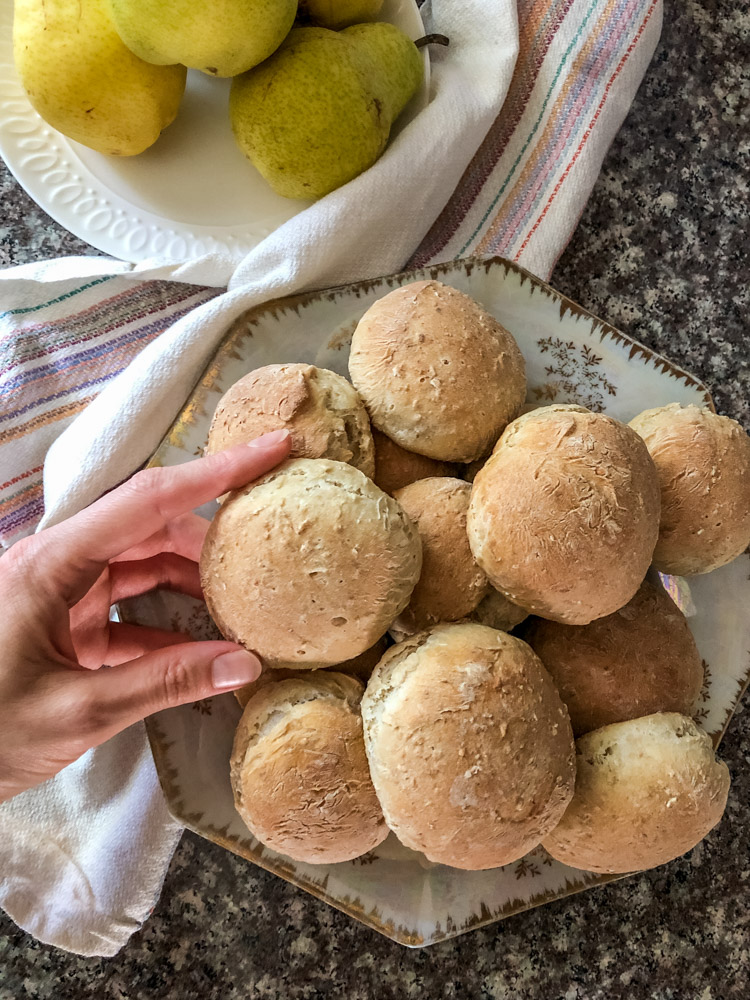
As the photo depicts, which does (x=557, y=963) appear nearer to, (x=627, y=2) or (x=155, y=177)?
(x=155, y=177)

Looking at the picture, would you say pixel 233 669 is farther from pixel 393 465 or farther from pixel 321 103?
pixel 321 103

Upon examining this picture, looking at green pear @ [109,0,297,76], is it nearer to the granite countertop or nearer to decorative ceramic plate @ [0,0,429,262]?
decorative ceramic plate @ [0,0,429,262]

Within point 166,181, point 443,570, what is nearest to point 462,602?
point 443,570

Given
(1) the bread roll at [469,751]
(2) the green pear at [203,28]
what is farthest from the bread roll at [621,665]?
(2) the green pear at [203,28]

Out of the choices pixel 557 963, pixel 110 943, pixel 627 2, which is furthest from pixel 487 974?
pixel 627 2

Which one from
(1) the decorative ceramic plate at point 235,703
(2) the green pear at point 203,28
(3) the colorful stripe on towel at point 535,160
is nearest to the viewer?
(2) the green pear at point 203,28

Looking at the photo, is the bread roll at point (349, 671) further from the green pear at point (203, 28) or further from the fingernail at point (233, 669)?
the green pear at point (203, 28)

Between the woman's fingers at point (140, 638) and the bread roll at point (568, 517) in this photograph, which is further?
the woman's fingers at point (140, 638)
